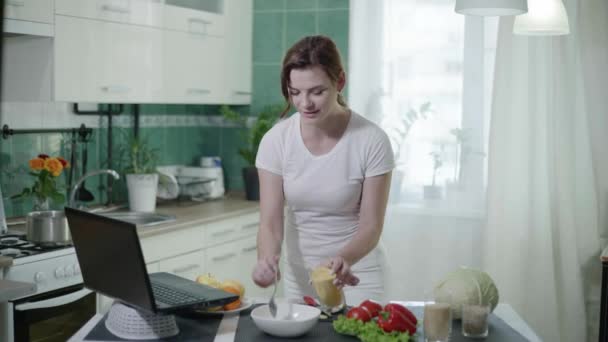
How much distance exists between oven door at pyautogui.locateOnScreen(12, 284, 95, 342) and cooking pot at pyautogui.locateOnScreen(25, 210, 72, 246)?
7.4 inches

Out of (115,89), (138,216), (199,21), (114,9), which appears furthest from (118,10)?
(138,216)

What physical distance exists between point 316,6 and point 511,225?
64.7 inches

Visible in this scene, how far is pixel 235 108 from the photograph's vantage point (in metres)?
4.53

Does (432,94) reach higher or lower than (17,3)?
lower

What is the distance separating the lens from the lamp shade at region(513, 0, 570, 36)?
261cm

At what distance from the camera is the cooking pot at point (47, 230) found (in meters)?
2.76

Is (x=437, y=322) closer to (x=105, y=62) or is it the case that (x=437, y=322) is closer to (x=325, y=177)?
(x=325, y=177)

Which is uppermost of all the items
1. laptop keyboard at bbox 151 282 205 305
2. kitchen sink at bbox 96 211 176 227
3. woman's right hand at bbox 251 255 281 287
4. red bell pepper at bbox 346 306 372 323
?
woman's right hand at bbox 251 255 281 287

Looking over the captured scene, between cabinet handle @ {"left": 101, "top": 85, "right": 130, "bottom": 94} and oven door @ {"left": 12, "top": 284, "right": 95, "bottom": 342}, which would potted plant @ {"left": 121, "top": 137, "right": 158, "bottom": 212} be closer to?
cabinet handle @ {"left": 101, "top": 85, "right": 130, "bottom": 94}

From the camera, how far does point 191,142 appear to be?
175 inches

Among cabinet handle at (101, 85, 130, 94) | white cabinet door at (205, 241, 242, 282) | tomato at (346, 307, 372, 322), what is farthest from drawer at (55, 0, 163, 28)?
tomato at (346, 307, 372, 322)

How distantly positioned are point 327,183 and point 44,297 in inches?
46.5

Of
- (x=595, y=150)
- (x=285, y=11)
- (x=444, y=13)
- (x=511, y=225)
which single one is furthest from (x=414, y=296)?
(x=285, y=11)

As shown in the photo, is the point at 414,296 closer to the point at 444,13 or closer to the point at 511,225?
the point at 511,225
